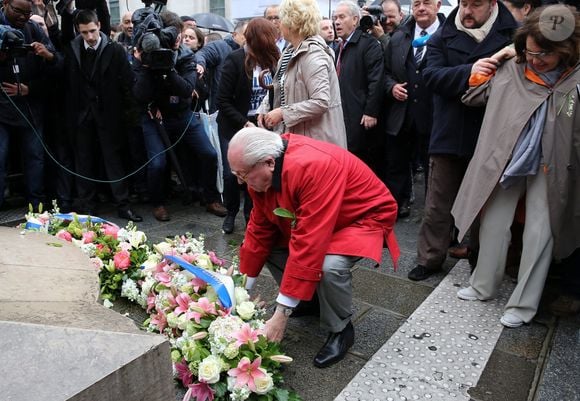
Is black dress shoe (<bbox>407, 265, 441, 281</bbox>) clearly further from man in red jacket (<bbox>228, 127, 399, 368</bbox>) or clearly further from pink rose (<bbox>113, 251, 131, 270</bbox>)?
pink rose (<bbox>113, 251, 131, 270</bbox>)

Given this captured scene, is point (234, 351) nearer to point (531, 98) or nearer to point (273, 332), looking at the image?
point (273, 332)

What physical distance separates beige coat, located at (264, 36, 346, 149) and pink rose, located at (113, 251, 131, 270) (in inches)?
54.6

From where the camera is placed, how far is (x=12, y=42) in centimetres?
451

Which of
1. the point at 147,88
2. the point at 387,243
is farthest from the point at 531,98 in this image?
the point at 147,88

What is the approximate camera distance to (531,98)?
113 inches

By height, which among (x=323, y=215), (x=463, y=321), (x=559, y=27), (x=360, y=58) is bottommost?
(x=463, y=321)

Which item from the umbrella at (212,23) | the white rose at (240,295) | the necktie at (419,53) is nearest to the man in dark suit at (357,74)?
the necktie at (419,53)

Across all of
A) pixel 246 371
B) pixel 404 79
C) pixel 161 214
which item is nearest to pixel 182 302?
pixel 246 371

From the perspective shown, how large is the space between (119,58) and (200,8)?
66.0 feet

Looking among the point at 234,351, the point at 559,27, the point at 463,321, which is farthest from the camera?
the point at 463,321

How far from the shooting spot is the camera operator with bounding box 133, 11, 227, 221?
466 cm

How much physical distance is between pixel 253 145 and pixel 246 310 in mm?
830

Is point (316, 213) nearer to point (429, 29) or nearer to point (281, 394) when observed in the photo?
point (281, 394)

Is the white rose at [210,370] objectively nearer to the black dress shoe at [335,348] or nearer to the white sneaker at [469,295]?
the black dress shoe at [335,348]
